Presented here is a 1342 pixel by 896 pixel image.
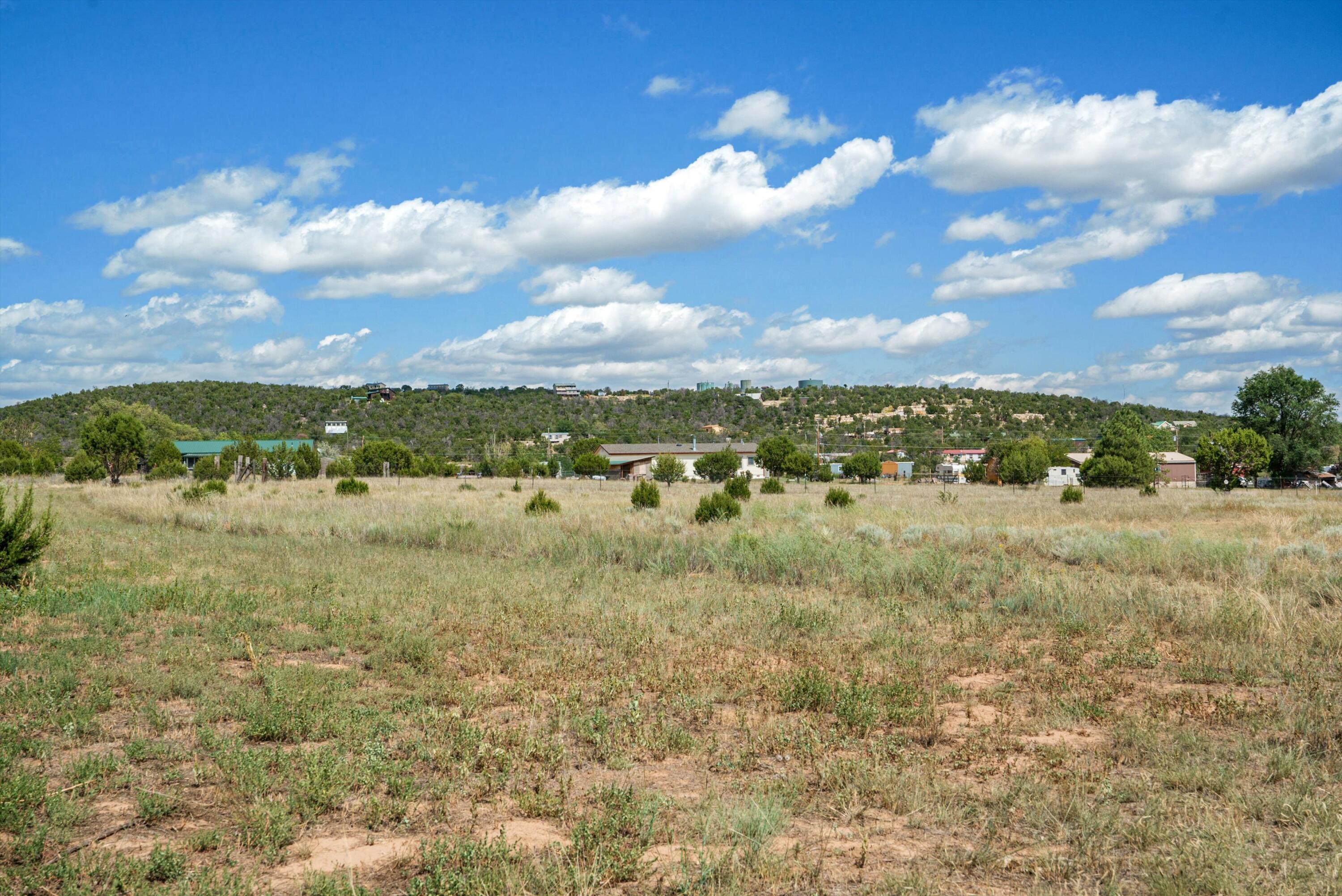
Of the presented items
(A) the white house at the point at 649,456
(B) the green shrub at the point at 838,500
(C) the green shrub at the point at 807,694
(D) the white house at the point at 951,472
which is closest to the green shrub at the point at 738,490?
(B) the green shrub at the point at 838,500

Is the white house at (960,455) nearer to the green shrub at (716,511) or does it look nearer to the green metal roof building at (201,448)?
the green metal roof building at (201,448)

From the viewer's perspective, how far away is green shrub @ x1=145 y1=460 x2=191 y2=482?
49062 mm

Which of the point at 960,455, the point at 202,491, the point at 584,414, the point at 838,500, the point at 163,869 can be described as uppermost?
the point at 584,414

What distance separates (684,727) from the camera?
21.4 ft

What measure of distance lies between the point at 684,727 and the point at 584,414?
375 ft

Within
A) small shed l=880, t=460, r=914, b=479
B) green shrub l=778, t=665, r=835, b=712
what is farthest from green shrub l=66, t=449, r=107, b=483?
small shed l=880, t=460, r=914, b=479

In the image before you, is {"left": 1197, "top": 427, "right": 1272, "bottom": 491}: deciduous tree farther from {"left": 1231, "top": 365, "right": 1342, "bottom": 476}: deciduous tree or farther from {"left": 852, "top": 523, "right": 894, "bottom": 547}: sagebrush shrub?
{"left": 852, "top": 523, "right": 894, "bottom": 547}: sagebrush shrub

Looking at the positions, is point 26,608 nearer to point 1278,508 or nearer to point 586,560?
point 586,560

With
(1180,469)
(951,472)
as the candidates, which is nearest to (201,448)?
(951,472)

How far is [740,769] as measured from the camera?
220 inches

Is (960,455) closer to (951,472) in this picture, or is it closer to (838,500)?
(951,472)

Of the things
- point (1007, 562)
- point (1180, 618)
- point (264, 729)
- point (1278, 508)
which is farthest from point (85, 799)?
point (1278, 508)

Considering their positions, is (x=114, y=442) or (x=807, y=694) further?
(x=114, y=442)

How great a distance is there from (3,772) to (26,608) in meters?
6.43
